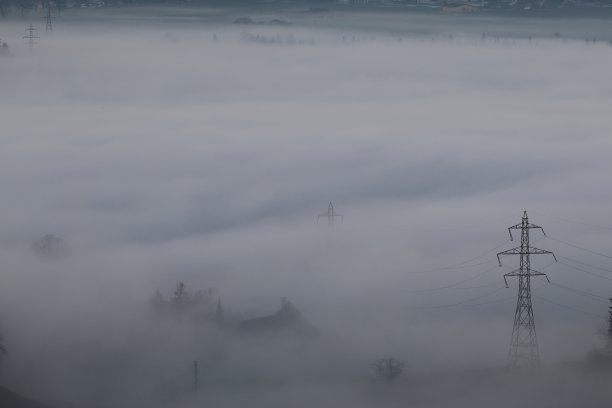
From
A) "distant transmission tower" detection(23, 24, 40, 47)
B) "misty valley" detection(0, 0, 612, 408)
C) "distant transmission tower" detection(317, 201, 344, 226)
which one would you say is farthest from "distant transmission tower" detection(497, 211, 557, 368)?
"distant transmission tower" detection(23, 24, 40, 47)

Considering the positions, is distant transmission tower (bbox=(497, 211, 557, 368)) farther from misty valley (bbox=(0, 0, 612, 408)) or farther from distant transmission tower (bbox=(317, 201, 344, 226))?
distant transmission tower (bbox=(317, 201, 344, 226))

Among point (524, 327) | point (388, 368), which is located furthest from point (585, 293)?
point (388, 368)

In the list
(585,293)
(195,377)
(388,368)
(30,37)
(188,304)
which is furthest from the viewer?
(30,37)

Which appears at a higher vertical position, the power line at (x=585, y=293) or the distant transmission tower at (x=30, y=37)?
the distant transmission tower at (x=30, y=37)

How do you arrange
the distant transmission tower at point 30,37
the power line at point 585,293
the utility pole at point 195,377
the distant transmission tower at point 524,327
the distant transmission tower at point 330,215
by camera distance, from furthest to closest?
1. the distant transmission tower at point 30,37
2. the distant transmission tower at point 330,215
3. the power line at point 585,293
4. the utility pole at point 195,377
5. the distant transmission tower at point 524,327

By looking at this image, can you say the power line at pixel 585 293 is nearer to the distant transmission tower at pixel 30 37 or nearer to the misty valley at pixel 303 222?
the misty valley at pixel 303 222

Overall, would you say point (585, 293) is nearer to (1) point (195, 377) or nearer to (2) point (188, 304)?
(2) point (188, 304)

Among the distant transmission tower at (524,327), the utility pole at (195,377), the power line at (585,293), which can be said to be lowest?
the utility pole at (195,377)

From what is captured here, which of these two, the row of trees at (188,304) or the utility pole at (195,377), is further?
the row of trees at (188,304)

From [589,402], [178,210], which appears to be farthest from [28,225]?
[589,402]

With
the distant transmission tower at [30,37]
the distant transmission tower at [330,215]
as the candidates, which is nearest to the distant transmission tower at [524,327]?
the distant transmission tower at [330,215]
